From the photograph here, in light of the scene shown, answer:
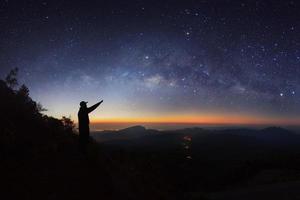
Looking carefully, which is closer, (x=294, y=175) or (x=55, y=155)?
(x=55, y=155)

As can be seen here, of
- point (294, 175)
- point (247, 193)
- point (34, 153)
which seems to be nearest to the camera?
point (34, 153)

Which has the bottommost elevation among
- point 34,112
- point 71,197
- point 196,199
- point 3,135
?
point 196,199

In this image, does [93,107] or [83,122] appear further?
[93,107]

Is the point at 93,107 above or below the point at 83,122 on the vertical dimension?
above

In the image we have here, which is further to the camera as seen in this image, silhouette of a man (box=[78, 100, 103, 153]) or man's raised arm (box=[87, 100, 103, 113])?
man's raised arm (box=[87, 100, 103, 113])

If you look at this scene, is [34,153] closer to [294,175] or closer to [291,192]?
[291,192]

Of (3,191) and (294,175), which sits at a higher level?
(3,191)

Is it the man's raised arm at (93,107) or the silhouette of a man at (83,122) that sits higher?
the man's raised arm at (93,107)

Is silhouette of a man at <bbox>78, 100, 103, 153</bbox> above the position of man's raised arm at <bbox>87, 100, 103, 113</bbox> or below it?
below

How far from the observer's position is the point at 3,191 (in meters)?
10.6

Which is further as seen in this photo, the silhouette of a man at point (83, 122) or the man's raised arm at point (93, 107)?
the man's raised arm at point (93, 107)

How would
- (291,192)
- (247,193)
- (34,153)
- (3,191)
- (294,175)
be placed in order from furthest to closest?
(294,175) → (247,193) → (291,192) → (34,153) → (3,191)

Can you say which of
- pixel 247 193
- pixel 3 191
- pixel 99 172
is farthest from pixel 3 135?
pixel 247 193

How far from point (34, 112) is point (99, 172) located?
5.81 m
